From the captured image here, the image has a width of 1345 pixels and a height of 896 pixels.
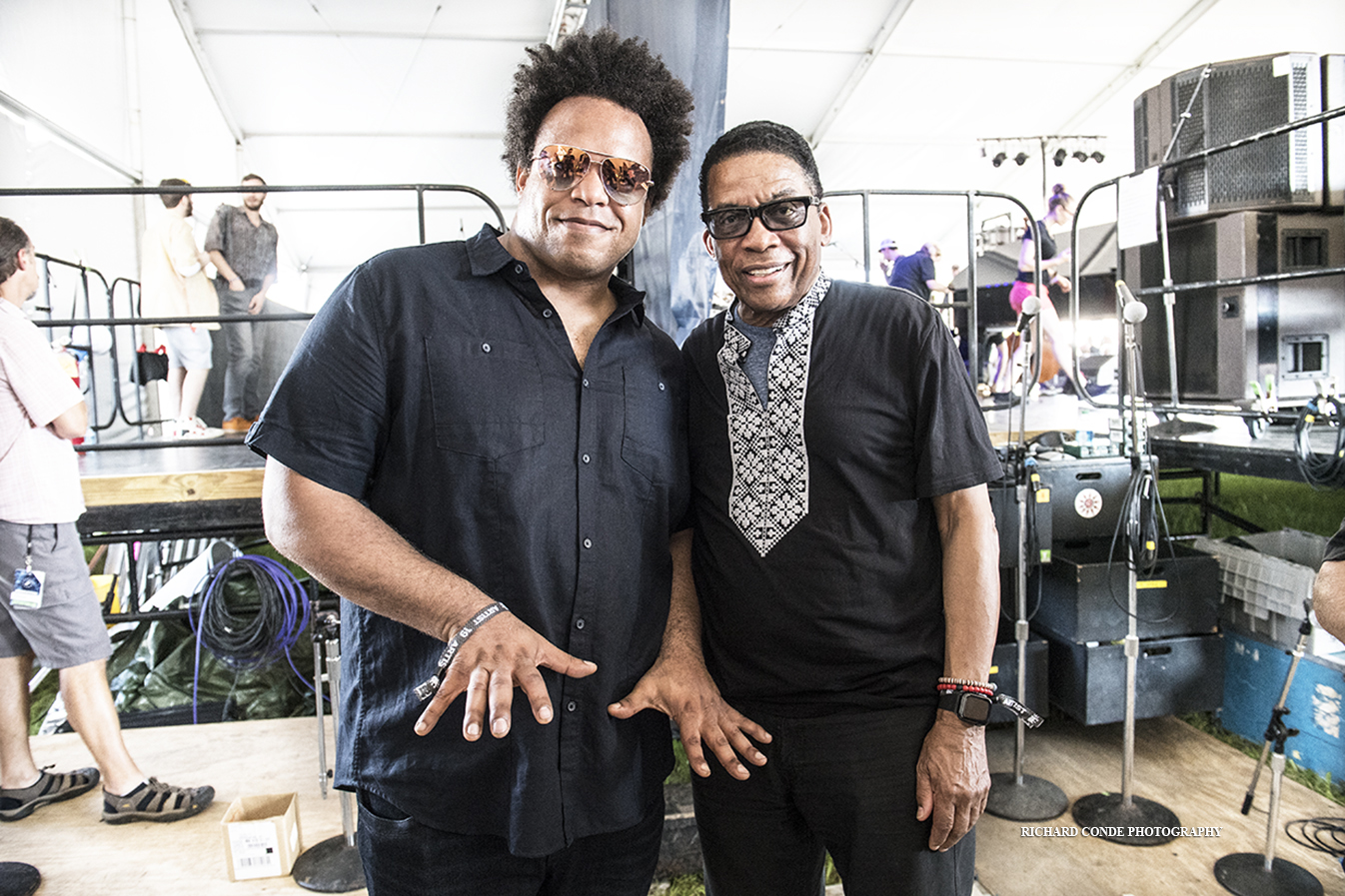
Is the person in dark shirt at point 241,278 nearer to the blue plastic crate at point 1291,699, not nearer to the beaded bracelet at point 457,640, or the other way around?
the beaded bracelet at point 457,640

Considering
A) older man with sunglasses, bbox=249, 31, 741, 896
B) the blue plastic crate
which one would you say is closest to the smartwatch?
older man with sunglasses, bbox=249, 31, 741, 896

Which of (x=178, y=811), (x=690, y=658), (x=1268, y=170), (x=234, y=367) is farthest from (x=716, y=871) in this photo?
(x=234, y=367)

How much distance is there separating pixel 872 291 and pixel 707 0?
67.5 inches

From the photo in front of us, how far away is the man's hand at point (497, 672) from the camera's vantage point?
1019 mm

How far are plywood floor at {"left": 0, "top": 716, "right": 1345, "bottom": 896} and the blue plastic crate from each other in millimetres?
169

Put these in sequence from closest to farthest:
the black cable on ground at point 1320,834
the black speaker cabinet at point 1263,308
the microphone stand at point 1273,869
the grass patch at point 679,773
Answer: the microphone stand at point 1273,869, the black cable on ground at point 1320,834, the grass patch at point 679,773, the black speaker cabinet at point 1263,308

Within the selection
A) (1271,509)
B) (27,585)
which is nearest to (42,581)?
(27,585)

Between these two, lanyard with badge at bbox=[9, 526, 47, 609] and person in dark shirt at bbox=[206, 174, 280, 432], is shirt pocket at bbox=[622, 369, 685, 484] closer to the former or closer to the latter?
lanyard with badge at bbox=[9, 526, 47, 609]

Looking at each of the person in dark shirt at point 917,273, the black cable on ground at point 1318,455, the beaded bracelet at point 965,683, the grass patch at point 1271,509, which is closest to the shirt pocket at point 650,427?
the beaded bracelet at point 965,683

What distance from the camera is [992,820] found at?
313 cm

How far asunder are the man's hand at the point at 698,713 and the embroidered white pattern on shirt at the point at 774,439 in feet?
0.87

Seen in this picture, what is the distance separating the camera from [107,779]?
9.93 ft

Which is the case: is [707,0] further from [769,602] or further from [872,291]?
[769,602]

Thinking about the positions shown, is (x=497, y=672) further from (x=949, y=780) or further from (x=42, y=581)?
(x=42, y=581)
